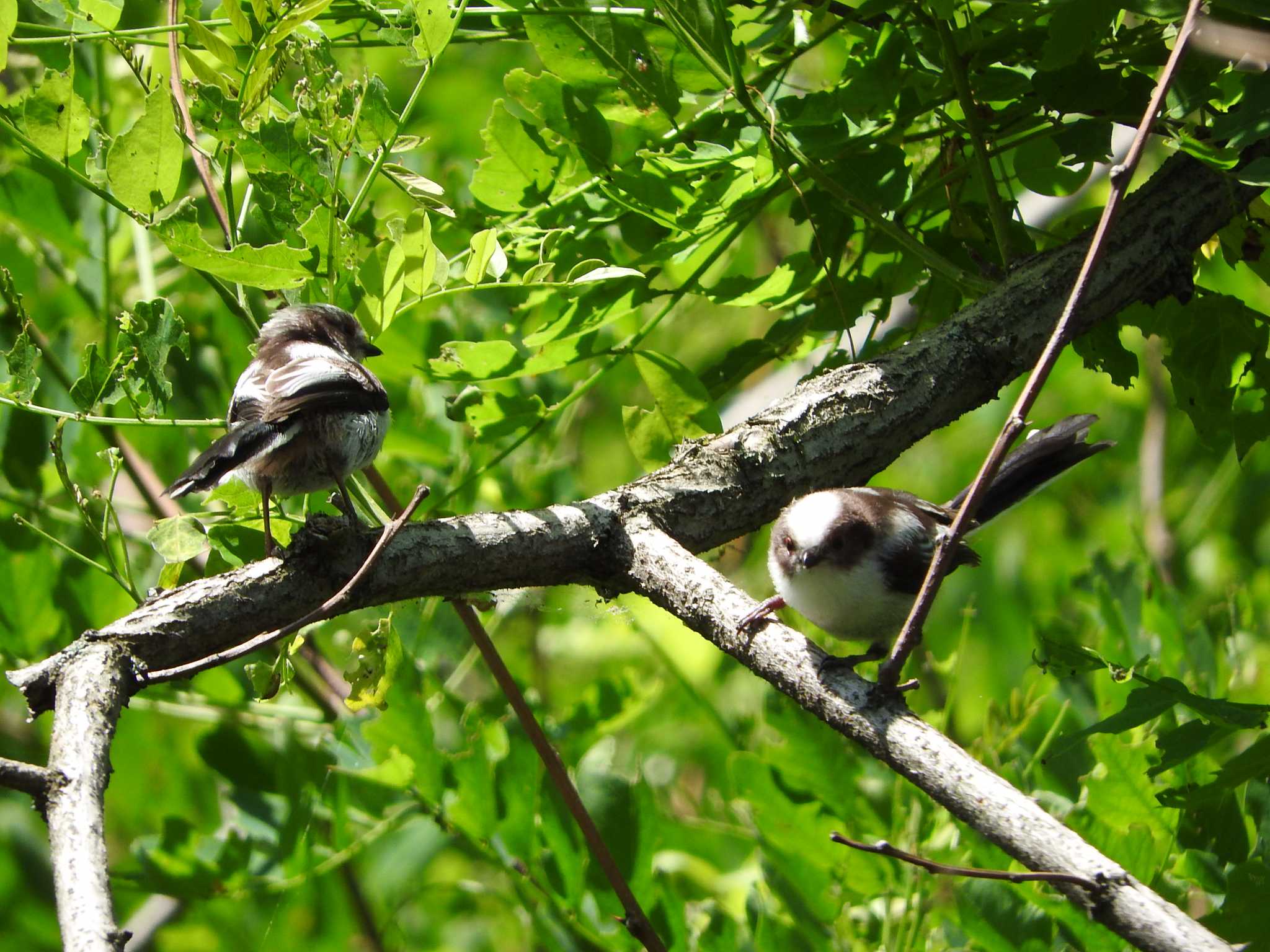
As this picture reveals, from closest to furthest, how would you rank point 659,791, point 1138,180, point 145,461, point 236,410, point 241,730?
1. point 236,410
2. point 241,730
3. point 145,461
4. point 659,791
5. point 1138,180

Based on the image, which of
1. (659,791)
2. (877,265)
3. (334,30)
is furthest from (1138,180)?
(334,30)

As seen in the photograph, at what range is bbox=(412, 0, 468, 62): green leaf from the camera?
5.93ft

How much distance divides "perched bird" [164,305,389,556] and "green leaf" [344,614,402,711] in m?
0.22

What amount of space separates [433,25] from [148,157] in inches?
19.3

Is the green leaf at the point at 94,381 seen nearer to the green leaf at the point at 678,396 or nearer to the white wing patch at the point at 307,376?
the white wing patch at the point at 307,376

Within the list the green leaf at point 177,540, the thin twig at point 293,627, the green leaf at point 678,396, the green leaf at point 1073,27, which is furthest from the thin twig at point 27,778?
the green leaf at point 1073,27

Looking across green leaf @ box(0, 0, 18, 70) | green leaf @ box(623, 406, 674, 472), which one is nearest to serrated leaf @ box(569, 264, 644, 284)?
green leaf @ box(623, 406, 674, 472)

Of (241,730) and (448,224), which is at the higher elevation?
(448,224)

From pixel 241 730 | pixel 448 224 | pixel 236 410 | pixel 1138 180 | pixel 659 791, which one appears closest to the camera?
pixel 236 410

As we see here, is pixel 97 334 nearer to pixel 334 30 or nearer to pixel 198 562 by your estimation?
pixel 198 562

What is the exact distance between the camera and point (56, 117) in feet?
6.03

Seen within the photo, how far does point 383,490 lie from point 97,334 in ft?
5.44

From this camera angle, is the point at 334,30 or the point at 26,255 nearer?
the point at 334,30

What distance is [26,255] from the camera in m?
3.24
